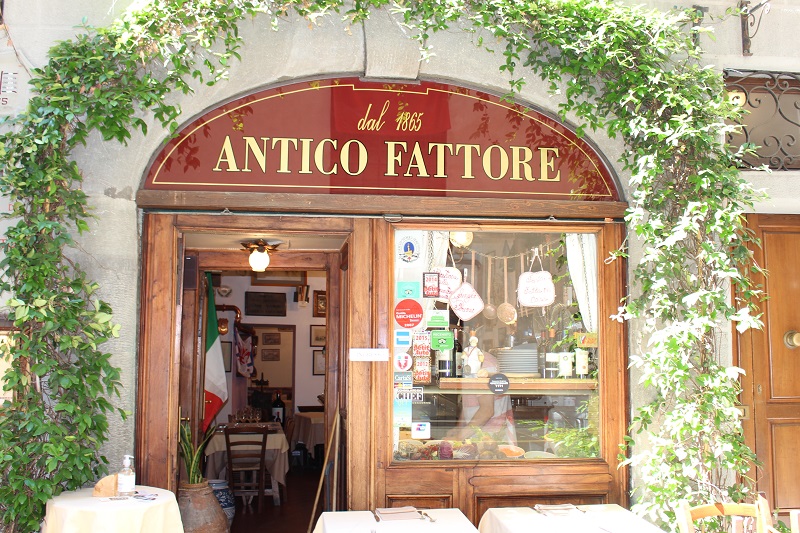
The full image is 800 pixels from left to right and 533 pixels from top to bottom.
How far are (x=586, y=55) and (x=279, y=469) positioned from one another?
5683mm

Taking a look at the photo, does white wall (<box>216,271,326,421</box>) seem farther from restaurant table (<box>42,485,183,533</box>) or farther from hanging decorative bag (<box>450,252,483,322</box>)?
restaurant table (<box>42,485,183,533</box>)

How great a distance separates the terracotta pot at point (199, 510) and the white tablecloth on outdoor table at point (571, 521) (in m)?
2.29

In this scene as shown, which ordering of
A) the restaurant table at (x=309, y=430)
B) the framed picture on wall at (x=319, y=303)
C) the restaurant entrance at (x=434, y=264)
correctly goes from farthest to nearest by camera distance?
the framed picture on wall at (x=319, y=303) < the restaurant table at (x=309, y=430) < the restaurant entrance at (x=434, y=264)

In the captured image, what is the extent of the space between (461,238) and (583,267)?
2.73ft

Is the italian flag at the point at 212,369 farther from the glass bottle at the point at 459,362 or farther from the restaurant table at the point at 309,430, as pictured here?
the glass bottle at the point at 459,362

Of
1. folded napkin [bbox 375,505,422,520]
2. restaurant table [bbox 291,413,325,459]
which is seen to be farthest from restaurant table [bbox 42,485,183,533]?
restaurant table [bbox 291,413,325,459]

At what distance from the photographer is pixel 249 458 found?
8.34 meters

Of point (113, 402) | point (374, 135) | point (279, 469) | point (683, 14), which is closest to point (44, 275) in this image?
point (113, 402)

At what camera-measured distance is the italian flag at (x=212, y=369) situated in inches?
299

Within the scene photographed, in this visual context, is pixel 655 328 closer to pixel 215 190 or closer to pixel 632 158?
pixel 632 158

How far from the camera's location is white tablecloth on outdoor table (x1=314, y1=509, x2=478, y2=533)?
12.9 ft

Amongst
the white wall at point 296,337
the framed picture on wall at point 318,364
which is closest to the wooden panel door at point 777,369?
the white wall at point 296,337

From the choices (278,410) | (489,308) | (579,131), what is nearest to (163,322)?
(489,308)

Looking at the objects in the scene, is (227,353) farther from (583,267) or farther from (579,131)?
(579,131)
